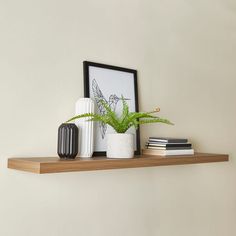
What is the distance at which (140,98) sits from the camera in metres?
1.74

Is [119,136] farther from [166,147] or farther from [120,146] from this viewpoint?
[166,147]

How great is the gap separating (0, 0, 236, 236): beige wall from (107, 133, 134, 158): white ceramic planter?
7.8 inches

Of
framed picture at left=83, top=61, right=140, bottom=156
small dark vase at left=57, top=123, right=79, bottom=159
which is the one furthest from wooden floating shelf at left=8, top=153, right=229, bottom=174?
framed picture at left=83, top=61, right=140, bottom=156

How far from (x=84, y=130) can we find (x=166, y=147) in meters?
0.43

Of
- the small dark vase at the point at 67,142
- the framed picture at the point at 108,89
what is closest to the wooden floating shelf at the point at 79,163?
the small dark vase at the point at 67,142

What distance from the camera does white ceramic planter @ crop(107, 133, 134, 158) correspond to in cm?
138

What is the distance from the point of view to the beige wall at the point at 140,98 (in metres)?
1.31

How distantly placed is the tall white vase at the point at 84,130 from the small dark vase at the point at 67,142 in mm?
79

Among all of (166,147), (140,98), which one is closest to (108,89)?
(140,98)

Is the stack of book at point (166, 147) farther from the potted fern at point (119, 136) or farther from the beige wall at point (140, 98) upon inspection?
the potted fern at point (119, 136)

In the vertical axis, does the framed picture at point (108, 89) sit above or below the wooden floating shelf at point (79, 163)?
above
